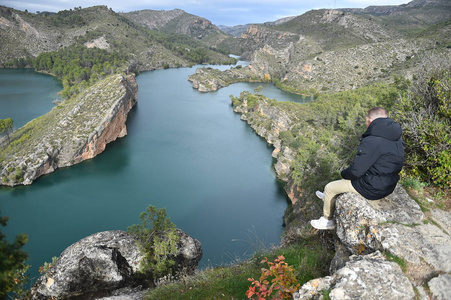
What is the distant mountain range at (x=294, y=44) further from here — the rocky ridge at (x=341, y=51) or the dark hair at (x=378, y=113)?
the dark hair at (x=378, y=113)

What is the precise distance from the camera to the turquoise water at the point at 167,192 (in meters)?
28.6

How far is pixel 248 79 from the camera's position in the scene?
129 m

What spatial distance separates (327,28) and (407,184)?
572 feet

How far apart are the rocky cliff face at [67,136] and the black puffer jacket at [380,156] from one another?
43.2 meters

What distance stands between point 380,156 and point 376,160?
122 mm

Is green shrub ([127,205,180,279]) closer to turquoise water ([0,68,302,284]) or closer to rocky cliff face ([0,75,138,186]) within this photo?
turquoise water ([0,68,302,284])

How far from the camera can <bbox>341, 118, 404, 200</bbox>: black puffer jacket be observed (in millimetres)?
5398

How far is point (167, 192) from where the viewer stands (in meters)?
36.1

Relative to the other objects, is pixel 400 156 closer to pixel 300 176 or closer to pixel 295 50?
pixel 300 176

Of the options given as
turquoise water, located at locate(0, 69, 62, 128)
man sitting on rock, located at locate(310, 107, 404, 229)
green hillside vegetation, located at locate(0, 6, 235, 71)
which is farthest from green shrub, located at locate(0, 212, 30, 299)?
green hillside vegetation, located at locate(0, 6, 235, 71)

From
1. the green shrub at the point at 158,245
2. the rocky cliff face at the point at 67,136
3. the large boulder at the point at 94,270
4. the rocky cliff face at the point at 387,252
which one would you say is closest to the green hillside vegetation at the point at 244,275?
the rocky cliff face at the point at 387,252

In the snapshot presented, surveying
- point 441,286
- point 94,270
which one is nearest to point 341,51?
point 94,270

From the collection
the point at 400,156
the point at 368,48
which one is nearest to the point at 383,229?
the point at 400,156

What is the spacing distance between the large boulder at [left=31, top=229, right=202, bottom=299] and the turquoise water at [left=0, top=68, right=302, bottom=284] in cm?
605
